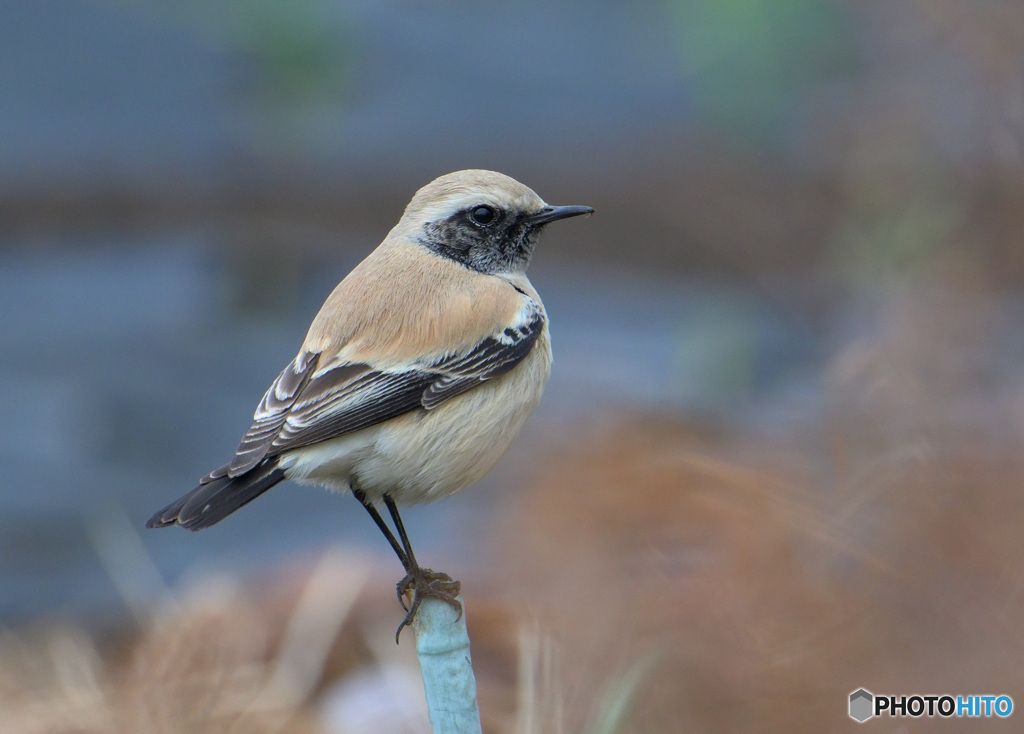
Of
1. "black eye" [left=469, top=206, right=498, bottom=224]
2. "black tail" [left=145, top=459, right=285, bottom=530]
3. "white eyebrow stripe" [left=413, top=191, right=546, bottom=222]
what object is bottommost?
"black tail" [left=145, top=459, right=285, bottom=530]

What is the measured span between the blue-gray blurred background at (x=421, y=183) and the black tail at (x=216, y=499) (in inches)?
110

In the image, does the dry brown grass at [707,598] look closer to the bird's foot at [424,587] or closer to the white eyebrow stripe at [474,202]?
the bird's foot at [424,587]

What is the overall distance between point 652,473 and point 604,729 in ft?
7.35

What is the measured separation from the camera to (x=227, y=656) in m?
3.76

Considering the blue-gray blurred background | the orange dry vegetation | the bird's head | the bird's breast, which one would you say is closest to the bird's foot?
the bird's breast

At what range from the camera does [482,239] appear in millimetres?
3166

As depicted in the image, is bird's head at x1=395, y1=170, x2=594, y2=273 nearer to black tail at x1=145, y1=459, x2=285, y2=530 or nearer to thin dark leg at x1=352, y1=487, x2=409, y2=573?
thin dark leg at x1=352, y1=487, x2=409, y2=573

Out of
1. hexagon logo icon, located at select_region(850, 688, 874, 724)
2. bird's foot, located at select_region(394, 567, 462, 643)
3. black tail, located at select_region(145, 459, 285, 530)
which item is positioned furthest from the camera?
bird's foot, located at select_region(394, 567, 462, 643)

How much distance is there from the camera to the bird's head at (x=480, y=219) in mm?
3104

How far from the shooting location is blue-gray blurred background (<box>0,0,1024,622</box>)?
618 centimetres

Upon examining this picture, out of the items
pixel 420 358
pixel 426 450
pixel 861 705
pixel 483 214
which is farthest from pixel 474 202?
pixel 861 705

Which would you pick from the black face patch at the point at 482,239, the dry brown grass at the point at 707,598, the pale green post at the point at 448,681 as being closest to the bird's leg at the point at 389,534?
the dry brown grass at the point at 707,598

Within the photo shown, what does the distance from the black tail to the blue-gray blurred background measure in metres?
2.80

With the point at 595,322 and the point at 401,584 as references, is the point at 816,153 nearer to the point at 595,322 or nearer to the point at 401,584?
the point at 595,322
